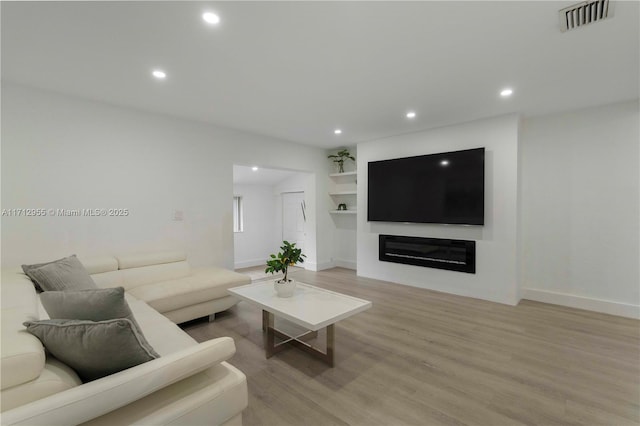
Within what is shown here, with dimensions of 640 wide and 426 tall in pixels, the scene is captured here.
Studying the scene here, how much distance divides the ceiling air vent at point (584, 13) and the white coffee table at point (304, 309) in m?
2.57

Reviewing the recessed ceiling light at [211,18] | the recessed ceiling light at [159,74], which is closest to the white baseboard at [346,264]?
Answer: the recessed ceiling light at [159,74]

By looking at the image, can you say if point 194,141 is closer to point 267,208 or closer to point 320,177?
point 320,177

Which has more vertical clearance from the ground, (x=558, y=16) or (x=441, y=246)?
(x=558, y=16)

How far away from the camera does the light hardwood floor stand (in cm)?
190

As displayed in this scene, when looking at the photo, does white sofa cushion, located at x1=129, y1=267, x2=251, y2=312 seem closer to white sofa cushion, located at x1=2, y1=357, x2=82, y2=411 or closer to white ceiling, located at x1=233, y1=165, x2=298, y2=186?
white sofa cushion, located at x1=2, y1=357, x2=82, y2=411

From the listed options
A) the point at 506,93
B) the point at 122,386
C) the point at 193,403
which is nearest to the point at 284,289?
the point at 193,403

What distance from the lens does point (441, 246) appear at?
4602 mm

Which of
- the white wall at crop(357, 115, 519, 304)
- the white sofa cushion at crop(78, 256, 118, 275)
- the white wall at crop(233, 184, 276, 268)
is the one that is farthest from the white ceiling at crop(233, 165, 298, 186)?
the white sofa cushion at crop(78, 256, 118, 275)

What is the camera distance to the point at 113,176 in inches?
142

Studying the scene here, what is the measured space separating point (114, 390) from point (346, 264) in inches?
220

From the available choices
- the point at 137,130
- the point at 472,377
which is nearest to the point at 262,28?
the point at 137,130

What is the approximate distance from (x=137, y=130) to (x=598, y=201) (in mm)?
6084

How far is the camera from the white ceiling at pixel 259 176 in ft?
20.9

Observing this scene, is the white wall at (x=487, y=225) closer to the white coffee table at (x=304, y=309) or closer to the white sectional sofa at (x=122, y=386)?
the white coffee table at (x=304, y=309)
